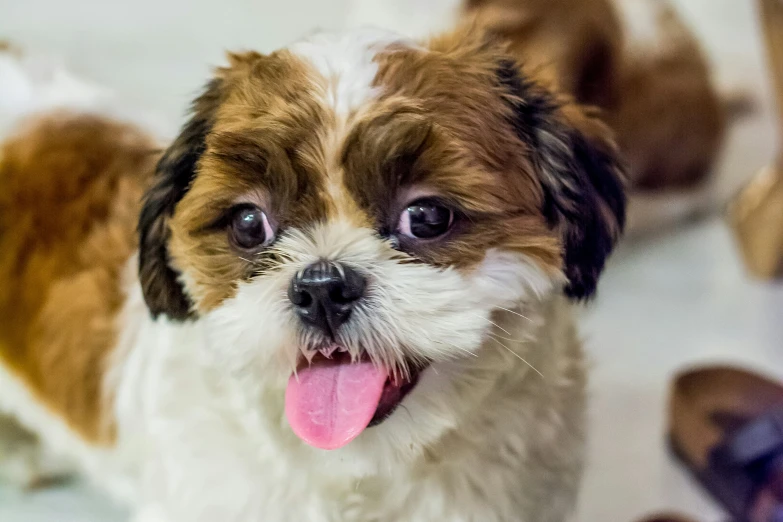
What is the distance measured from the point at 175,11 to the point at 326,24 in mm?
542

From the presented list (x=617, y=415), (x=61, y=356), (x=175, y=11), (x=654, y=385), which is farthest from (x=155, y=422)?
(x=175, y=11)

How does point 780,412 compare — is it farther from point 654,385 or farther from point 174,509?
point 174,509

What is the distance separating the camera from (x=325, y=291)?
29.4 inches

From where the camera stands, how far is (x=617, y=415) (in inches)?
62.8

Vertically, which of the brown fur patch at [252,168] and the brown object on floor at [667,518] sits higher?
the brown fur patch at [252,168]

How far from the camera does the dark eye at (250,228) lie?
0.81 meters

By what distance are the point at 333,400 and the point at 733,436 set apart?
0.92 m

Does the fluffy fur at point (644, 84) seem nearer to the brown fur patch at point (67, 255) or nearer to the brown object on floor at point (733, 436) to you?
the brown object on floor at point (733, 436)

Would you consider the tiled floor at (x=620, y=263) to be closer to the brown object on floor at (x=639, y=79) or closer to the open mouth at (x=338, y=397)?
the brown object on floor at (x=639, y=79)

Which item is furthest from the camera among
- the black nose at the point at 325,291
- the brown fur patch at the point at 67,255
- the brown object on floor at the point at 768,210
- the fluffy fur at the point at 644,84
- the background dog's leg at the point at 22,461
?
the fluffy fur at the point at 644,84

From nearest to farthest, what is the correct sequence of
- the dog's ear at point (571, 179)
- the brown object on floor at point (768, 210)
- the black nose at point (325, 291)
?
the black nose at point (325, 291) < the dog's ear at point (571, 179) < the brown object on floor at point (768, 210)

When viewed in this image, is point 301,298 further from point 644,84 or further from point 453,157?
Answer: point 644,84

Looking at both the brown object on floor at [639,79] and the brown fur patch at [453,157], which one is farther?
the brown object on floor at [639,79]

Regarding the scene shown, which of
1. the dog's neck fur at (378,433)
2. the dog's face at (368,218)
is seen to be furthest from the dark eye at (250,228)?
the dog's neck fur at (378,433)
